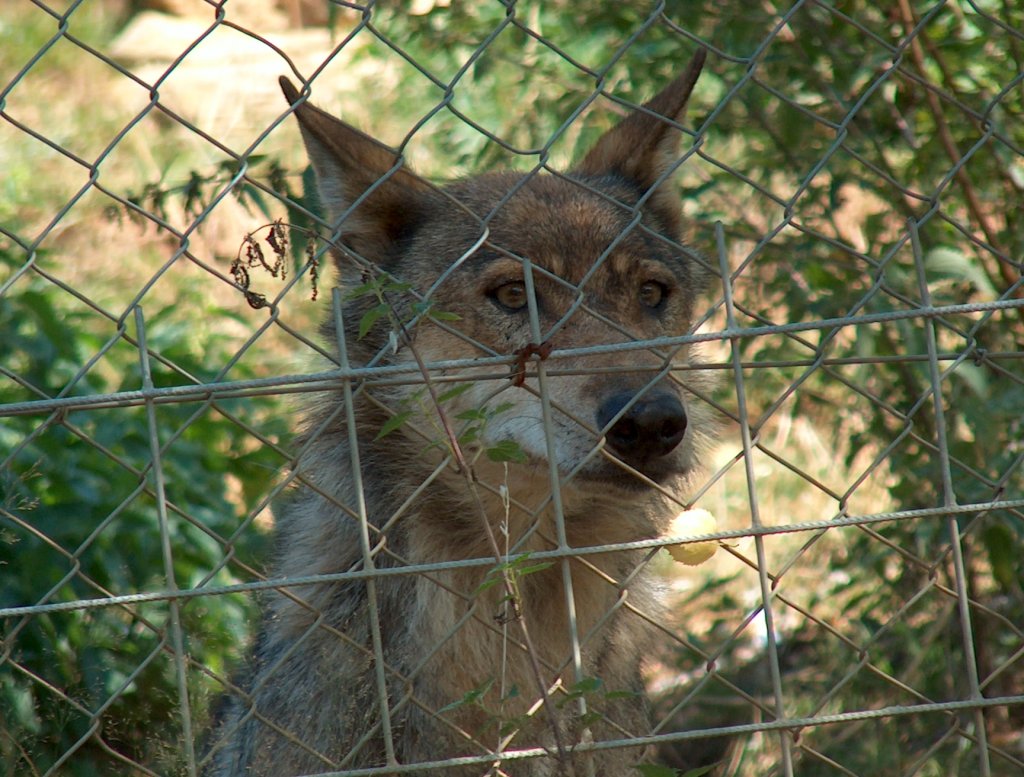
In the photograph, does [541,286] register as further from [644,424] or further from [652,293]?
[644,424]

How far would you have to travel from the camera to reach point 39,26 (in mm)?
10477

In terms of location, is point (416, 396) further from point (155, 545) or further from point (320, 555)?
point (155, 545)

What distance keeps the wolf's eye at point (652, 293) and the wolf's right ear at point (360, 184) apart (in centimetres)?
79

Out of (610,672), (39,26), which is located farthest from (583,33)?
(39,26)

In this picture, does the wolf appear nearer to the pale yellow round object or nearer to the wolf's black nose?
the wolf's black nose

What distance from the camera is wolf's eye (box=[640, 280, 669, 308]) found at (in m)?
3.72

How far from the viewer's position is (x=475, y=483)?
7.74 ft

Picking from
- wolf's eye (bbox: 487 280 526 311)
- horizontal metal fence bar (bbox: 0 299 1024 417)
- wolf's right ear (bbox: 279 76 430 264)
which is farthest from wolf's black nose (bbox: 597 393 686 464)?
wolf's right ear (bbox: 279 76 430 264)

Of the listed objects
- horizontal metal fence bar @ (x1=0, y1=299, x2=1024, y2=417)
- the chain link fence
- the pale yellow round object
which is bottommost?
the chain link fence

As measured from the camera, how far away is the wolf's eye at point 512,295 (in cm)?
345

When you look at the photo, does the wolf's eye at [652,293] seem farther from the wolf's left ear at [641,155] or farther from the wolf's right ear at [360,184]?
the wolf's right ear at [360,184]

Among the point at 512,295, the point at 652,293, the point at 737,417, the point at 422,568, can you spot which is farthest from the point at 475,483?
the point at 652,293

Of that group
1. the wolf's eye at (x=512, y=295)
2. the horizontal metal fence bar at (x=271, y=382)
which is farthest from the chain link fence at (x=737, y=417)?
the wolf's eye at (x=512, y=295)

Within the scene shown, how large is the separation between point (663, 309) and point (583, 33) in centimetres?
198
